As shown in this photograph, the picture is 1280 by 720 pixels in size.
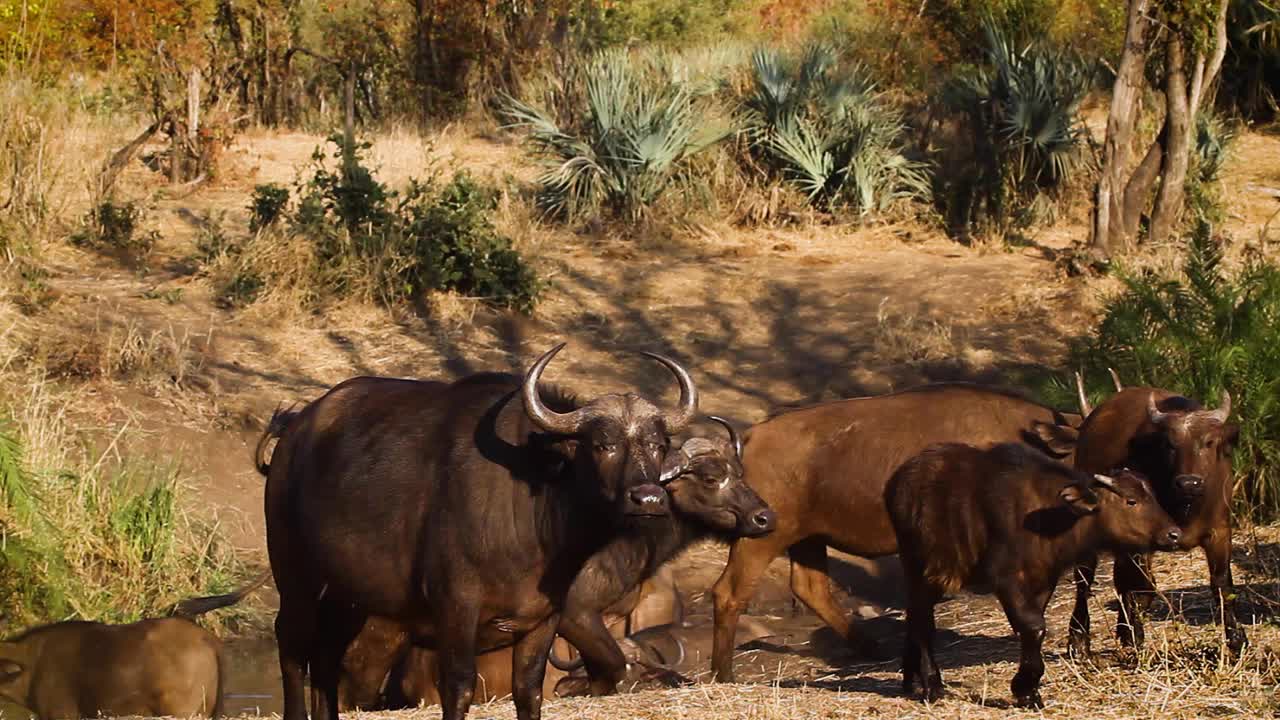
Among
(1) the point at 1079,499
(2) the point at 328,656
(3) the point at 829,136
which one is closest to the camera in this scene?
(1) the point at 1079,499

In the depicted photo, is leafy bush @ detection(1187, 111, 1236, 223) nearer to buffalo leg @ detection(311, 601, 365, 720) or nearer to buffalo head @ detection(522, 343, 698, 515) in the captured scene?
buffalo leg @ detection(311, 601, 365, 720)

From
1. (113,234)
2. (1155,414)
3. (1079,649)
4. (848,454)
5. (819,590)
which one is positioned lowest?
(819,590)

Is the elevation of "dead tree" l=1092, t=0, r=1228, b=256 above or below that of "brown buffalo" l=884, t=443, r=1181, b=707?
above

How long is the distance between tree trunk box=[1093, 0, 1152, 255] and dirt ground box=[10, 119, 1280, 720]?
2.36 feet

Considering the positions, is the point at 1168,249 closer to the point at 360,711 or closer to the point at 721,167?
the point at 721,167

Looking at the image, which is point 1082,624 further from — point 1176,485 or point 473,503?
point 473,503

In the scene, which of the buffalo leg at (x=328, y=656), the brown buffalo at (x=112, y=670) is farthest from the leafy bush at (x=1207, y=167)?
the buffalo leg at (x=328, y=656)

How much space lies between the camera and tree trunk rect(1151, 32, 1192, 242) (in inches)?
650

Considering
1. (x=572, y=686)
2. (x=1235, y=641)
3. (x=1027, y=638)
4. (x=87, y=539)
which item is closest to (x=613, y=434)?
(x=1027, y=638)

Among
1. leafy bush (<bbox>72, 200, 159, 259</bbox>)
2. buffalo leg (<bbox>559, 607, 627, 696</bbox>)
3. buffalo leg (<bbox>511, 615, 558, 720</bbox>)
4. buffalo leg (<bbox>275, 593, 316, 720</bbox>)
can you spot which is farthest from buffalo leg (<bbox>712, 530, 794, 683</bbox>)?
leafy bush (<bbox>72, 200, 159, 259</bbox>)

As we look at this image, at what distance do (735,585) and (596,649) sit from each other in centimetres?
133

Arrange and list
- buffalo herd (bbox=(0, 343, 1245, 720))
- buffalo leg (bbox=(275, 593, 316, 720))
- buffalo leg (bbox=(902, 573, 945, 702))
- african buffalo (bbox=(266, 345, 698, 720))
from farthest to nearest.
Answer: buffalo leg (bbox=(902, 573, 945, 702)) → buffalo leg (bbox=(275, 593, 316, 720)) → buffalo herd (bbox=(0, 343, 1245, 720)) → african buffalo (bbox=(266, 345, 698, 720))

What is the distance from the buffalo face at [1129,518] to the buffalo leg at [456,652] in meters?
2.53

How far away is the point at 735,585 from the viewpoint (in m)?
9.78
